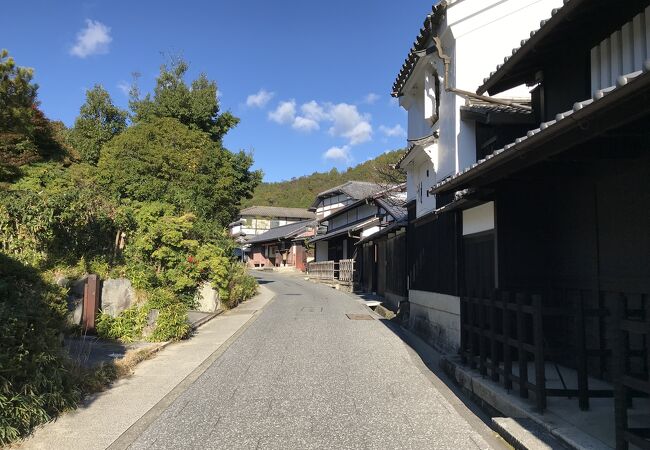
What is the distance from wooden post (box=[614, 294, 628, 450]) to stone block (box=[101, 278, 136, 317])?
9605 mm

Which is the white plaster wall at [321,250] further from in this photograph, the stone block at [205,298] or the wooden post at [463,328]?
the wooden post at [463,328]

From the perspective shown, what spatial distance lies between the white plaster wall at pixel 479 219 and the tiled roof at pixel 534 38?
2.01 m

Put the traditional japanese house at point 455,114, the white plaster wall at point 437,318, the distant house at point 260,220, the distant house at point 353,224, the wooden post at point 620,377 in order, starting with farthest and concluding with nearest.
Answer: the distant house at point 260,220 < the distant house at point 353,224 < the white plaster wall at point 437,318 < the traditional japanese house at point 455,114 < the wooden post at point 620,377

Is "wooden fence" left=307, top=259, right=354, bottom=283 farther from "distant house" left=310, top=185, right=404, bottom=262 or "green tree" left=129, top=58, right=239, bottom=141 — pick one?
"green tree" left=129, top=58, right=239, bottom=141

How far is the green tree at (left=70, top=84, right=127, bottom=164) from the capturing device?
74.4 feet

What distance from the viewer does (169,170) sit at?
60.1 feet

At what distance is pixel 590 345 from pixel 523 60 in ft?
13.6

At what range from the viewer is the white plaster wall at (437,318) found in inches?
379

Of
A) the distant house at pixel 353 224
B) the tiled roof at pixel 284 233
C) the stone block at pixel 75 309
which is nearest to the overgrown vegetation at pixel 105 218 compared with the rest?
the stone block at pixel 75 309

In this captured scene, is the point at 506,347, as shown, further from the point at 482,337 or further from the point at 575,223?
the point at 575,223

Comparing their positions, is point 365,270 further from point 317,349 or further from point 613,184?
point 613,184

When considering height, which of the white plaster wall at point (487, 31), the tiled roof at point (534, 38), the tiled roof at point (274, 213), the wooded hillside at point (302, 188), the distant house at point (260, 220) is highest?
the wooded hillside at point (302, 188)

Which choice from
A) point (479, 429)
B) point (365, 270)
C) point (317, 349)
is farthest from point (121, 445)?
point (365, 270)

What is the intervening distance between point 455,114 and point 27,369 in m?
8.78
